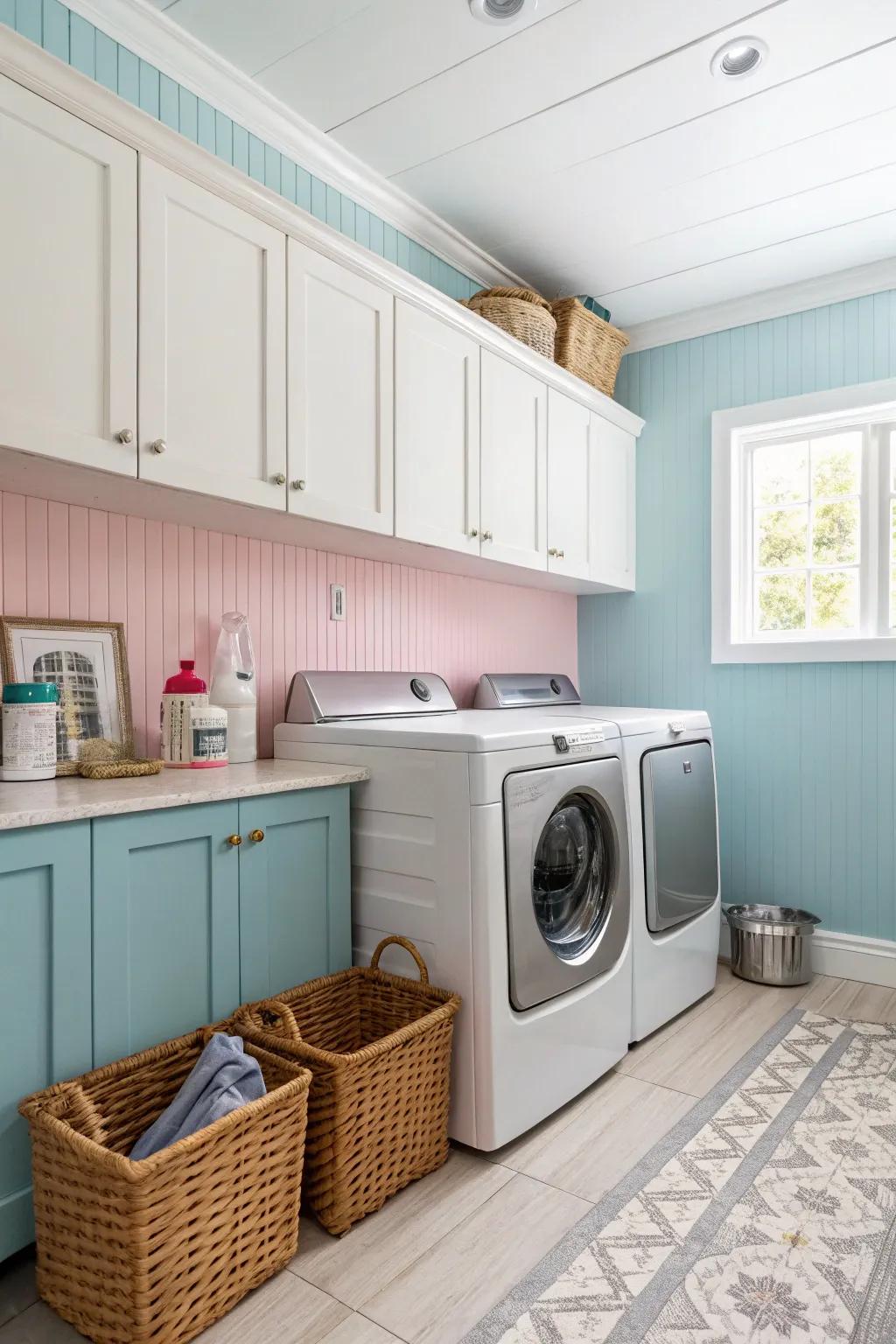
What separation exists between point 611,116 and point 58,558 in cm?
179

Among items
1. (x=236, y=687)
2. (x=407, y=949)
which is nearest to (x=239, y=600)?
(x=236, y=687)

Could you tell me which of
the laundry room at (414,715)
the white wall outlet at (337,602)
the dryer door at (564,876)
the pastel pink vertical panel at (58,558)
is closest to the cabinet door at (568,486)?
the laundry room at (414,715)

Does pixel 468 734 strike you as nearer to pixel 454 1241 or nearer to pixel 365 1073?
pixel 365 1073

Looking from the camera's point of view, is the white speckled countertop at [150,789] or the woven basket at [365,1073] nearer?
the white speckled countertop at [150,789]

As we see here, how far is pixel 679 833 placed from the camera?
102 inches

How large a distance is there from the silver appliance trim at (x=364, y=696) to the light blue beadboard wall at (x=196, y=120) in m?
1.29

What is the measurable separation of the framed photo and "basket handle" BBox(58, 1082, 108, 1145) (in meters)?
0.67

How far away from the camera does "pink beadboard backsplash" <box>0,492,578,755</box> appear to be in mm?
1826

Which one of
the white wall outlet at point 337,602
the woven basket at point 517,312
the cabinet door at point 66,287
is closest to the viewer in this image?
the cabinet door at point 66,287

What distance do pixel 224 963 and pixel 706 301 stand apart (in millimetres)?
2945

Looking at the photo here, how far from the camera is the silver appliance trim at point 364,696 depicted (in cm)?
224

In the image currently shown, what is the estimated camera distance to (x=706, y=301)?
10.7 ft

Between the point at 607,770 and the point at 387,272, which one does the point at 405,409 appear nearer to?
→ the point at 387,272

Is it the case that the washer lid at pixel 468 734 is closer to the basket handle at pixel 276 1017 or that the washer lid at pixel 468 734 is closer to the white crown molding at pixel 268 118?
the basket handle at pixel 276 1017
